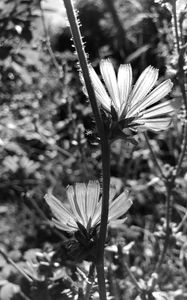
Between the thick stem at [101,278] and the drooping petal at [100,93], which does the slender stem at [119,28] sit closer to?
the drooping petal at [100,93]

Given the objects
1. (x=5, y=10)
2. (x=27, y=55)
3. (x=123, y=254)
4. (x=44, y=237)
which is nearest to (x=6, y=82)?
(x=27, y=55)

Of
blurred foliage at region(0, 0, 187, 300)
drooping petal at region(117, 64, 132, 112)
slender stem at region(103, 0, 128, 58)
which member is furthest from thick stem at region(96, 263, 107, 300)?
slender stem at region(103, 0, 128, 58)

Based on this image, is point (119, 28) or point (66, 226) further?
point (119, 28)

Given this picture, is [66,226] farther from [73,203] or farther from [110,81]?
[110,81]

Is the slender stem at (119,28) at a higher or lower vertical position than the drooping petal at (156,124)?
higher

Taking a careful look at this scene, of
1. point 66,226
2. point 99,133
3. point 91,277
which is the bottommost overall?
point 91,277

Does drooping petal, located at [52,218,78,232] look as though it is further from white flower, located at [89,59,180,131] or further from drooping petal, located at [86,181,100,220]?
white flower, located at [89,59,180,131]

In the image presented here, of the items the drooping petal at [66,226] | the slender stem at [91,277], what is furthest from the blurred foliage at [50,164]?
the drooping petal at [66,226]

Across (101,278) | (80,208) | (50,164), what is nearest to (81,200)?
(80,208)

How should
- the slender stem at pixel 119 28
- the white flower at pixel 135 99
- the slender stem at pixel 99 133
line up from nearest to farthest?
1. the slender stem at pixel 99 133
2. the white flower at pixel 135 99
3. the slender stem at pixel 119 28
